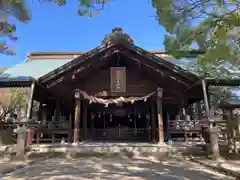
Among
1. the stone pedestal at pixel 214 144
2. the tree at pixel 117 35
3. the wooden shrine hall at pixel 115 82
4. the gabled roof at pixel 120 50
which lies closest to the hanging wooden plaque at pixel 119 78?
the wooden shrine hall at pixel 115 82

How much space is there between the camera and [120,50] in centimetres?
996

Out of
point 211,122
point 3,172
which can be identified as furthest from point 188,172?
point 3,172

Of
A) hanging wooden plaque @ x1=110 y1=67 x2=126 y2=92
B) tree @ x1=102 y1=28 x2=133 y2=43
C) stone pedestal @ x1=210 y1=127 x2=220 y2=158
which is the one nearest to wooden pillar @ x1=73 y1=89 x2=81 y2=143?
hanging wooden plaque @ x1=110 y1=67 x2=126 y2=92

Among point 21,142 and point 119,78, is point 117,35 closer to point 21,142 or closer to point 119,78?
point 119,78

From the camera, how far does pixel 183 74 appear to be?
31.0 ft

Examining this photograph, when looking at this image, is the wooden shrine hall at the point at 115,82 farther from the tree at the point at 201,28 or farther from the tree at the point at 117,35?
the tree at the point at 201,28

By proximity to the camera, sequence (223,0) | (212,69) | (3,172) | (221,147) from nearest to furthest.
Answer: (223,0) < (3,172) < (212,69) < (221,147)

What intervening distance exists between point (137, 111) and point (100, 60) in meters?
4.93

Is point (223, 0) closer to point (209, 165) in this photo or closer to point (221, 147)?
point (209, 165)

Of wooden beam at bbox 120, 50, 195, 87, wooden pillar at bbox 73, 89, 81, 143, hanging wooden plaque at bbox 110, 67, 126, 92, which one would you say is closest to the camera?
wooden pillar at bbox 73, 89, 81, 143

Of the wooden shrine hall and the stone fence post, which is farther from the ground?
the wooden shrine hall

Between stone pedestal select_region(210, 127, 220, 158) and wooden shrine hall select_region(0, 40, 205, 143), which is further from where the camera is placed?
wooden shrine hall select_region(0, 40, 205, 143)

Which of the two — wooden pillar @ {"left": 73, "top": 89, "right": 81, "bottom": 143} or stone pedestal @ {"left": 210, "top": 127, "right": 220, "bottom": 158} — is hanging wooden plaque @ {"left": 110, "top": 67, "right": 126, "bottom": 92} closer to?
wooden pillar @ {"left": 73, "top": 89, "right": 81, "bottom": 143}

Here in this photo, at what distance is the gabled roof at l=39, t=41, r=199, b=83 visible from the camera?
9.50 m
